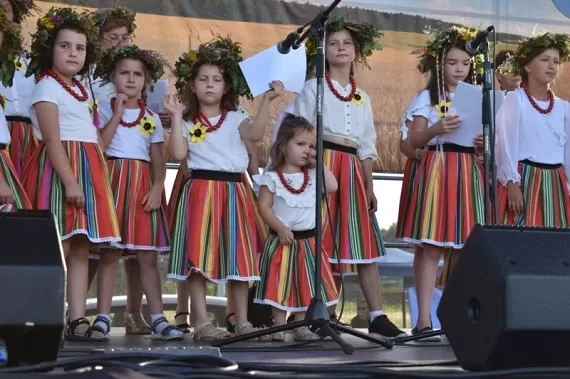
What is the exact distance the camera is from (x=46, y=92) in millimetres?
4484

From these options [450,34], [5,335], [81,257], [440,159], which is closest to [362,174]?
[440,159]

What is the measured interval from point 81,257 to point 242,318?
2.45 ft

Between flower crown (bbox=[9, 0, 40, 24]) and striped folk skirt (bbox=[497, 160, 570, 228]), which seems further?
striped folk skirt (bbox=[497, 160, 570, 228])

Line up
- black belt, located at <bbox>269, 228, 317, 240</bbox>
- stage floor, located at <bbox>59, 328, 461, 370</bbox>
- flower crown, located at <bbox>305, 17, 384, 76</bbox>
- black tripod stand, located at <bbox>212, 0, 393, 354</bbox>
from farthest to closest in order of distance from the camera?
flower crown, located at <bbox>305, 17, 384, 76</bbox> < black belt, located at <bbox>269, 228, 317, 240</bbox> < black tripod stand, located at <bbox>212, 0, 393, 354</bbox> < stage floor, located at <bbox>59, 328, 461, 370</bbox>

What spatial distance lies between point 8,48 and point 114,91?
649 millimetres

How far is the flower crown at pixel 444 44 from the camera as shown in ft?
16.9

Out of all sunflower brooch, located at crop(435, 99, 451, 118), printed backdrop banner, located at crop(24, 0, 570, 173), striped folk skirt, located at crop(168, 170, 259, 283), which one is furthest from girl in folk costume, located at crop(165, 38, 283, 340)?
printed backdrop banner, located at crop(24, 0, 570, 173)

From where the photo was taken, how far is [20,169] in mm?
4867

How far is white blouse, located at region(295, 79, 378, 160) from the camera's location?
496cm

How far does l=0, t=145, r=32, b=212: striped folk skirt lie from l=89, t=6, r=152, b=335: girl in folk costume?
0.74m

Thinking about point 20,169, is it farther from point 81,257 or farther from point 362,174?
point 362,174

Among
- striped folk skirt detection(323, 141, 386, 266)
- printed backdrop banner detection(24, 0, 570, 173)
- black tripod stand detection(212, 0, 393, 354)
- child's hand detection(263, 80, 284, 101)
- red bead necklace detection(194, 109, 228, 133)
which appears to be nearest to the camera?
black tripod stand detection(212, 0, 393, 354)

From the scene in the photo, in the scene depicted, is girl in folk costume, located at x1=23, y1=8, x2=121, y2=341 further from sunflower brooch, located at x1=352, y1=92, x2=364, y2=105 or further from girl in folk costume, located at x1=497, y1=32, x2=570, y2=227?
girl in folk costume, located at x1=497, y1=32, x2=570, y2=227

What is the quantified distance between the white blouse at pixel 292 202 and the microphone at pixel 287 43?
0.72 metres
